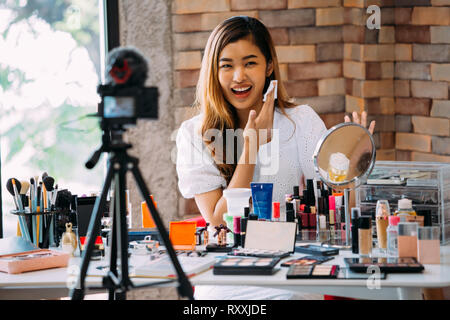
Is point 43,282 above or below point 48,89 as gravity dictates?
below

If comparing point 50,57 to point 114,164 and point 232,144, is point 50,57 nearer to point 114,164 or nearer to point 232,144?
point 232,144

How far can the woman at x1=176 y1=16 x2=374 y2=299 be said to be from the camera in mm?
2199

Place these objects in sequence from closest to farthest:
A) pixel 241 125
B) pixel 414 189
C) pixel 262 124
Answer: pixel 414 189
pixel 262 124
pixel 241 125

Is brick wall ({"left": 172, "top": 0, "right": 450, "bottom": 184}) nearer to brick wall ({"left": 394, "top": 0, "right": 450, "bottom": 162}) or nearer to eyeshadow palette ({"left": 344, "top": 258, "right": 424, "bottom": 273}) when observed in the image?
brick wall ({"left": 394, "top": 0, "right": 450, "bottom": 162})

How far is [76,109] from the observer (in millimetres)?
2898

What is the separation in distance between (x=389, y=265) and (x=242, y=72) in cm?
104

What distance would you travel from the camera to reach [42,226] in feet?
5.94

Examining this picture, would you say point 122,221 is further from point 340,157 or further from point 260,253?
point 340,157

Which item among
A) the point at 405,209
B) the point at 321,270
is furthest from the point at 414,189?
the point at 321,270

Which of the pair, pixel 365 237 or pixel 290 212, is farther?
pixel 290 212

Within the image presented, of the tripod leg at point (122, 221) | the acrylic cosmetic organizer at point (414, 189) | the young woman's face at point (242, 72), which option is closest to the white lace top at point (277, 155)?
the young woman's face at point (242, 72)

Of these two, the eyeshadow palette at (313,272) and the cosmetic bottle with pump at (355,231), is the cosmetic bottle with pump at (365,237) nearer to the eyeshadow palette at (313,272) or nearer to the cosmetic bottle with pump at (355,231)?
the cosmetic bottle with pump at (355,231)

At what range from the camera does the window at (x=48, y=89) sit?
106 inches

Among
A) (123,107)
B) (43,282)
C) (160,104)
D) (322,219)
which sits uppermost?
(160,104)
